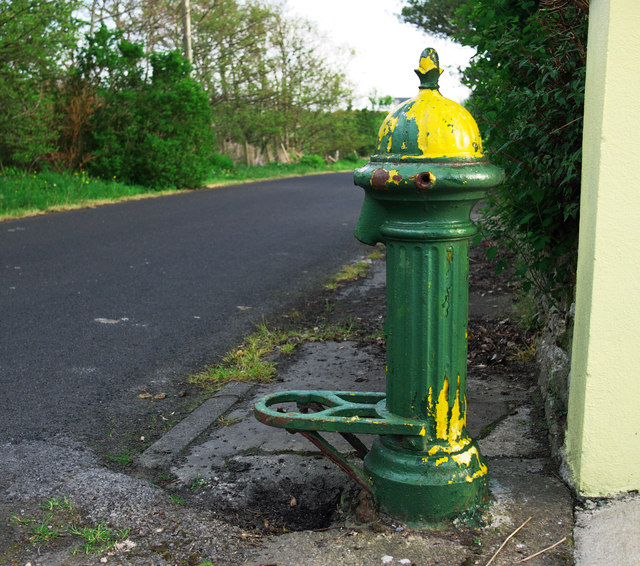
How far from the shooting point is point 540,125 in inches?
99.3

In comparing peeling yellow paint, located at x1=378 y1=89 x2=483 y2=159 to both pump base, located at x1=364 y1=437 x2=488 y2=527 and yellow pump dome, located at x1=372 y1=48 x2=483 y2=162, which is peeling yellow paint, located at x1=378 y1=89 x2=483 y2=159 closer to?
yellow pump dome, located at x1=372 y1=48 x2=483 y2=162

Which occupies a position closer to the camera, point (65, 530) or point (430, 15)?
point (65, 530)

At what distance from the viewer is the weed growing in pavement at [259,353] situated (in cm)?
338

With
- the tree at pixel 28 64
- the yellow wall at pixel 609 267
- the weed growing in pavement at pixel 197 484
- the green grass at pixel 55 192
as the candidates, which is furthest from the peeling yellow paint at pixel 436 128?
the tree at pixel 28 64

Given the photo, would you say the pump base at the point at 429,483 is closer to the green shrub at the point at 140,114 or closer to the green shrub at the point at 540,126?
the green shrub at the point at 540,126

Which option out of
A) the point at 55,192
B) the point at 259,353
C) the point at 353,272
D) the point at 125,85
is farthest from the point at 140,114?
the point at 259,353

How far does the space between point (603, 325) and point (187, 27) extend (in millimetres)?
18104

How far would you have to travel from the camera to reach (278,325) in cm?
439

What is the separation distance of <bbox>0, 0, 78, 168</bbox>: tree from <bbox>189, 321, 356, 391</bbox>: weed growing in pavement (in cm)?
840

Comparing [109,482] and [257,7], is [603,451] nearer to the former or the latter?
[109,482]

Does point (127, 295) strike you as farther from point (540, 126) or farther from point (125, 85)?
point (125, 85)

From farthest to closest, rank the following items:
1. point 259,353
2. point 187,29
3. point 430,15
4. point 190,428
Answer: point 187,29, point 430,15, point 259,353, point 190,428

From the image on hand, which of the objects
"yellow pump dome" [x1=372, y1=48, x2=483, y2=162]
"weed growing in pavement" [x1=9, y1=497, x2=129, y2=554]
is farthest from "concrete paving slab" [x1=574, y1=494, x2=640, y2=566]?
"weed growing in pavement" [x1=9, y1=497, x2=129, y2=554]

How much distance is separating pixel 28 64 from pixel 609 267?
11407mm
